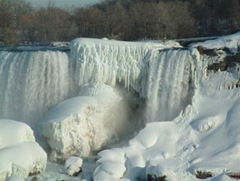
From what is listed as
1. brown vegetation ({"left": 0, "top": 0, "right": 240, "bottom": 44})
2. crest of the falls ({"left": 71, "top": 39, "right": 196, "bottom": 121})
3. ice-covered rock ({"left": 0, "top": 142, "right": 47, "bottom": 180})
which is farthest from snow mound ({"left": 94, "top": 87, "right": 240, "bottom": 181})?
brown vegetation ({"left": 0, "top": 0, "right": 240, "bottom": 44})

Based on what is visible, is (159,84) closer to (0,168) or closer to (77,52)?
(77,52)

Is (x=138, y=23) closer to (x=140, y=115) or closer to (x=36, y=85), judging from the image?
(x=140, y=115)

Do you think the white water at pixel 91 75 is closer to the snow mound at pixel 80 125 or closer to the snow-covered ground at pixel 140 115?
the snow-covered ground at pixel 140 115

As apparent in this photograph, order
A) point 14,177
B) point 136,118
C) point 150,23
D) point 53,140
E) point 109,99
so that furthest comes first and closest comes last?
point 150,23, point 136,118, point 109,99, point 53,140, point 14,177

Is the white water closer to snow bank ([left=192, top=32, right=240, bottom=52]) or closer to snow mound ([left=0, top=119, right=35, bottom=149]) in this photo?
snow bank ([left=192, top=32, right=240, bottom=52])

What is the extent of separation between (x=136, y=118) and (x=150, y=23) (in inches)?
583

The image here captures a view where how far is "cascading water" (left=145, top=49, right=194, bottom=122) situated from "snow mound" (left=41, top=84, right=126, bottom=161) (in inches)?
51.1

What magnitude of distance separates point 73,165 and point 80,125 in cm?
148

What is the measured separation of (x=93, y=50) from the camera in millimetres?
13711

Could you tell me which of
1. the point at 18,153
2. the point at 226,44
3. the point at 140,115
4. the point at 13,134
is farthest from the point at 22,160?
the point at 226,44

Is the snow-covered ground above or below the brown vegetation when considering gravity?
below

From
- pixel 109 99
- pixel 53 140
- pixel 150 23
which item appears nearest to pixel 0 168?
pixel 53 140

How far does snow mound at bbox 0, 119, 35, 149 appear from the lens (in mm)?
10367

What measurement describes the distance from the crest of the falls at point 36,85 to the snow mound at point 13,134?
272 centimetres
